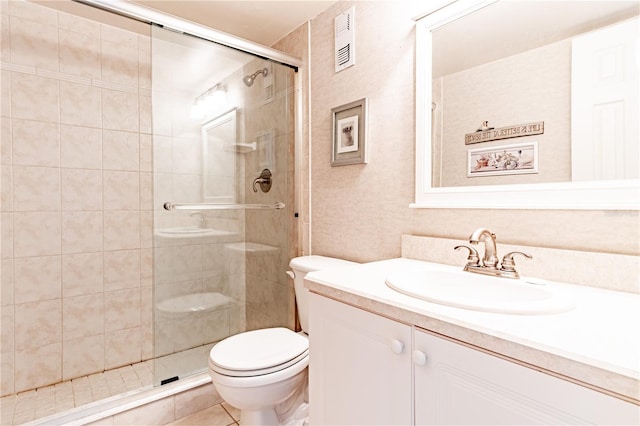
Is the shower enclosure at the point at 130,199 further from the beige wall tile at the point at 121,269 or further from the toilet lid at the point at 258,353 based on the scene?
the toilet lid at the point at 258,353

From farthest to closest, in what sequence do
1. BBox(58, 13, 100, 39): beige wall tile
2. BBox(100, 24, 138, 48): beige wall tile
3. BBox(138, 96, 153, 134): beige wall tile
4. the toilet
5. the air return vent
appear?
BBox(138, 96, 153, 134): beige wall tile, BBox(100, 24, 138, 48): beige wall tile, BBox(58, 13, 100, 39): beige wall tile, the air return vent, the toilet

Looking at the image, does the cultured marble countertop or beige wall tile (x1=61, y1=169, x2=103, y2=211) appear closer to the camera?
the cultured marble countertop

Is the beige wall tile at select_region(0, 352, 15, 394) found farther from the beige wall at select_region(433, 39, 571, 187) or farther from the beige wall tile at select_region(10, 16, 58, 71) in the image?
the beige wall at select_region(433, 39, 571, 187)

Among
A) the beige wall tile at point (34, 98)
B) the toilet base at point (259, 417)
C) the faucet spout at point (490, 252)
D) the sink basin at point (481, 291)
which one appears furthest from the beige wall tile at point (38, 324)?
the faucet spout at point (490, 252)

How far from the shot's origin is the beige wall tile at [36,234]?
1817 millimetres

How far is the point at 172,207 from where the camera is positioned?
1.62 m

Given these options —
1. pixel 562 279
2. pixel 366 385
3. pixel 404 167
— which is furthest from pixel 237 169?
pixel 562 279

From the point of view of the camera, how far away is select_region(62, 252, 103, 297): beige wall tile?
1947 mm

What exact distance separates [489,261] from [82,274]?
222 centimetres

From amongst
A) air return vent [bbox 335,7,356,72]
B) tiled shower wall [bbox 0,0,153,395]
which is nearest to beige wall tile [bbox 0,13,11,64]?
tiled shower wall [bbox 0,0,153,395]

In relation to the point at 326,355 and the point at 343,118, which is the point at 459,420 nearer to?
the point at 326,355

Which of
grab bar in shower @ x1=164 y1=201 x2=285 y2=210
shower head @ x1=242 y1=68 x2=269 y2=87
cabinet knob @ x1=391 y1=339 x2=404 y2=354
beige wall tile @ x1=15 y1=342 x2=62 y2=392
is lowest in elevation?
beige wall tile @ x1=15 y1=342 x2=62 y2=392

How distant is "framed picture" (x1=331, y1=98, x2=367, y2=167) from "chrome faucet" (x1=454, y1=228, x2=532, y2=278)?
2.46 feet

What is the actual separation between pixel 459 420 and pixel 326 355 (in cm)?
41
